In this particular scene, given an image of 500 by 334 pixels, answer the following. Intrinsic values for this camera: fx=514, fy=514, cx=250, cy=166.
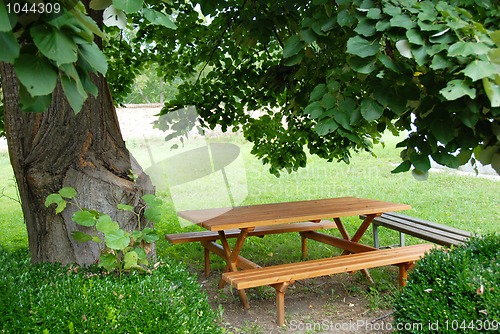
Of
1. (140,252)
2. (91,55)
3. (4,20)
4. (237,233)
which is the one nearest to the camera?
(4,20)

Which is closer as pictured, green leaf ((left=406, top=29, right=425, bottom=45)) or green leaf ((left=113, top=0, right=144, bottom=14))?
green leaf ((left=113, top=0, right=144, bottom=14))

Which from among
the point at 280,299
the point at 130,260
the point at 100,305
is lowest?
the point at 280,299

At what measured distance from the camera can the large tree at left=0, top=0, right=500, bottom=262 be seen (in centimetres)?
137

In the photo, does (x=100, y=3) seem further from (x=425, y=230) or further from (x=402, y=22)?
(x=425, y=230)

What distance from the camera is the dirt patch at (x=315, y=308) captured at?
4133mm

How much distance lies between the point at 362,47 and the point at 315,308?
2.82 metres

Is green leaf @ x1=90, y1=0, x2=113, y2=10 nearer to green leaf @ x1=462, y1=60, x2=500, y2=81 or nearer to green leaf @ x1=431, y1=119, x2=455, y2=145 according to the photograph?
green leaf @ x1=462, y1=60, x2=500, y2=81

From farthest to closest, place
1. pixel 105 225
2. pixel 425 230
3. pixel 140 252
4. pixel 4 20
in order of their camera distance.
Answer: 1. pixel 425 230
2. pixel 140 252
3. pixel 105 225
4. pixel 4 20

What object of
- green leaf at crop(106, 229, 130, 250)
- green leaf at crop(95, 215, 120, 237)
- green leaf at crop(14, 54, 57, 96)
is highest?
green leaf at crop(14, 54, 57, 96)

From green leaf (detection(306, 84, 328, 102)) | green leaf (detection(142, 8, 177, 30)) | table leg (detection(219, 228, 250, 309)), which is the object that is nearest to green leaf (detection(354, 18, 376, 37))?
green leaf (detection(306, 84, 328, 102))

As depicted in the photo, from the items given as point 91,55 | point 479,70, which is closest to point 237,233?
point 479,70

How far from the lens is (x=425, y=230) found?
5398 millimetres

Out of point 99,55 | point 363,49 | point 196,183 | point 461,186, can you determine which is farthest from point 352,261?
point 461,186

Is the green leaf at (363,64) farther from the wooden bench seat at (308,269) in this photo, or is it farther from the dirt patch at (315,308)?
the dirt patch at (315,308)
